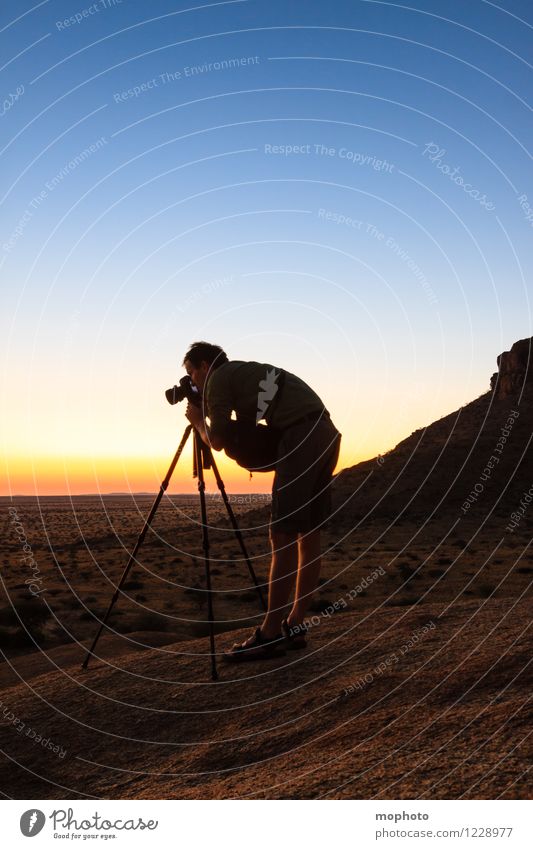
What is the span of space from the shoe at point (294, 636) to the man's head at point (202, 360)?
216 cm

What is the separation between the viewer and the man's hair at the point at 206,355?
6.55 meters

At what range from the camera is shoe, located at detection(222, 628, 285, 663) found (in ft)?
20.9

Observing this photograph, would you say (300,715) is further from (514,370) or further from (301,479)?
(514,370)

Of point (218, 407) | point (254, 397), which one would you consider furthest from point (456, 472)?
point (218, 407)

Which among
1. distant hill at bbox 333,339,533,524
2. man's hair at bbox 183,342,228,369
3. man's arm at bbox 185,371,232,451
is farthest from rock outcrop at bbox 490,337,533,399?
man's arm at bbox 185,371,232,451

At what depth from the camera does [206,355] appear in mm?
6570

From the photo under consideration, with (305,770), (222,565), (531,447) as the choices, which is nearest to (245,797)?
(305,770)

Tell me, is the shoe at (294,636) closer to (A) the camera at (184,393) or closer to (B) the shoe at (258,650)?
(B) the shoe at (258,650)

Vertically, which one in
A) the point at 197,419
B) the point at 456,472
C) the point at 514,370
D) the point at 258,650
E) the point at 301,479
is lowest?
the point at 258,650

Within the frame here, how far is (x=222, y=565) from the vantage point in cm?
3453

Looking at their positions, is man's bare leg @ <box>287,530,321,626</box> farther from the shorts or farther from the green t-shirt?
the green t-shirt
